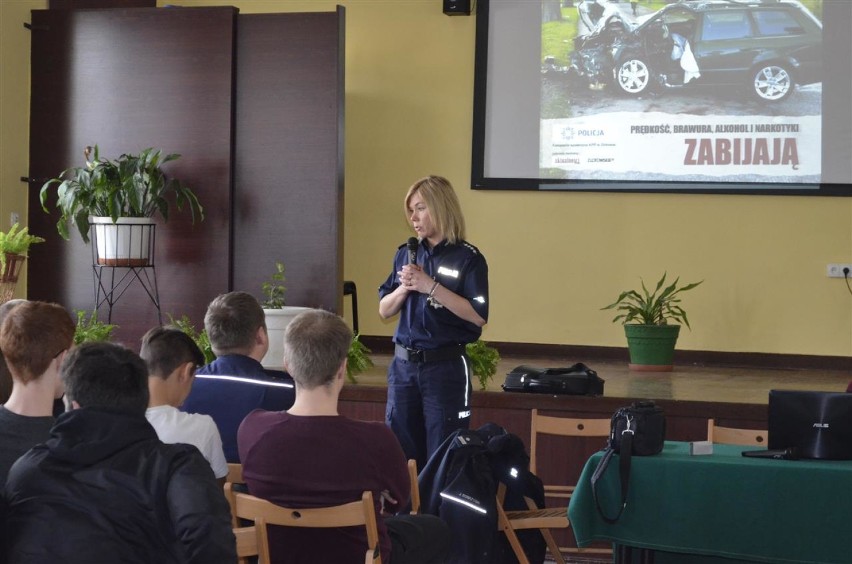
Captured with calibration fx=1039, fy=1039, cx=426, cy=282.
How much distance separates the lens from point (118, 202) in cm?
597

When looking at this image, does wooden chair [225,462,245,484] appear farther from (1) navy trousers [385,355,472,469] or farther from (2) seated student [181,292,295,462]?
(1) navy trousers [385,355,472,469]

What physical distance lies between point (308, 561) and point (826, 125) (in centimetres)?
607

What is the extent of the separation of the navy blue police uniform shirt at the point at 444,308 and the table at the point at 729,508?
3.02ft

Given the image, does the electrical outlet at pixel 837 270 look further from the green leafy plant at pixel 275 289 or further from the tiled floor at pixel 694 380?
the green leafy plant at pixel 275 289

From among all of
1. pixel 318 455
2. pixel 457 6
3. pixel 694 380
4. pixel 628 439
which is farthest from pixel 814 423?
pixel 457 6

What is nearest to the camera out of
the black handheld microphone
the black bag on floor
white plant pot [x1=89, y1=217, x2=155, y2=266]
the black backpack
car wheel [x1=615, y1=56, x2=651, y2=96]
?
the black backpack

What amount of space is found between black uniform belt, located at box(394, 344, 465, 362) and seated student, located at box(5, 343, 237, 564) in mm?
1926

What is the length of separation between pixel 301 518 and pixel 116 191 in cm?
406

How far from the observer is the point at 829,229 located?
7391mm

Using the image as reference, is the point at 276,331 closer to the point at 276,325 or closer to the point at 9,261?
the point at 276,325

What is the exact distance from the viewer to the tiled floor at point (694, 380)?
5.10 metres

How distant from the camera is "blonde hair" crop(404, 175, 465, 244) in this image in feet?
12.3

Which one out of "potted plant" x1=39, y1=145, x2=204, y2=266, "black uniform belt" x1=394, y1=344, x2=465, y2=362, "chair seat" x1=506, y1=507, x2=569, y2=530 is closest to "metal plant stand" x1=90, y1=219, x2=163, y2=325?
"potted plant" x1=39, y1=145, x2=204, y2=266

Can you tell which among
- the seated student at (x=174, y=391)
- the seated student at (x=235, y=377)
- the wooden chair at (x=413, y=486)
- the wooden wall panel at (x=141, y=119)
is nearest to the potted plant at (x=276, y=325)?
the wooden wall panel at (x=141, y=119)
